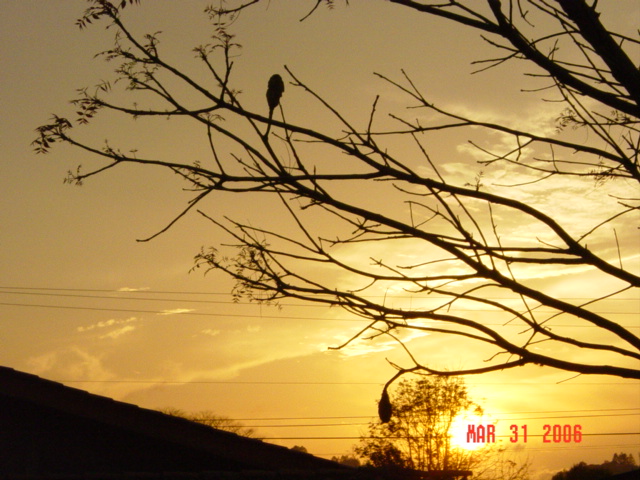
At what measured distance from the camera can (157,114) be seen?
321cm

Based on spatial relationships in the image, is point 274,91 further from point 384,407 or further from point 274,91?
point 384,407

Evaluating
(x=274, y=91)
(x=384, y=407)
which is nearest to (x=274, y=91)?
→ (x=274, y=91)

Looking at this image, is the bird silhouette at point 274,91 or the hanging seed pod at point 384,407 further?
the hanging seed pod at point 384,407

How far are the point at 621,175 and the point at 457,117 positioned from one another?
1.01 metres

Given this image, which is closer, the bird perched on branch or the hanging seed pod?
the bird perched on branch

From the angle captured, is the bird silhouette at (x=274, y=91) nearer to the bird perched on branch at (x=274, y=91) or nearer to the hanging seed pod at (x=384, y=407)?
the bird perched on branch at (x=274, y=91)

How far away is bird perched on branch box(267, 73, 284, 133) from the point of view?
10.4ft

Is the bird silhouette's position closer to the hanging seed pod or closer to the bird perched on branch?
the bird perched on branch

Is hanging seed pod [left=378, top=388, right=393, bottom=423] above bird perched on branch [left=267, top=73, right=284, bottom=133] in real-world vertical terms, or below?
below

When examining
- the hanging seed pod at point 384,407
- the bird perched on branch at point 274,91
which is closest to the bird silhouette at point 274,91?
the bird perched on branch at point 274,91

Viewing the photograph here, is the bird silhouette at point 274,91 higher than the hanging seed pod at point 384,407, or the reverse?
the bird silhouette at point 274,91

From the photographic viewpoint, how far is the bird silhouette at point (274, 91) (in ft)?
10.4

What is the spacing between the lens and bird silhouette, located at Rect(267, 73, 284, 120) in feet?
10.4

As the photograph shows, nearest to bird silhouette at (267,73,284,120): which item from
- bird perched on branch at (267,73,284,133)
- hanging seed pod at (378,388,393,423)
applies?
bird perched on branch at (267,73,284,133)
